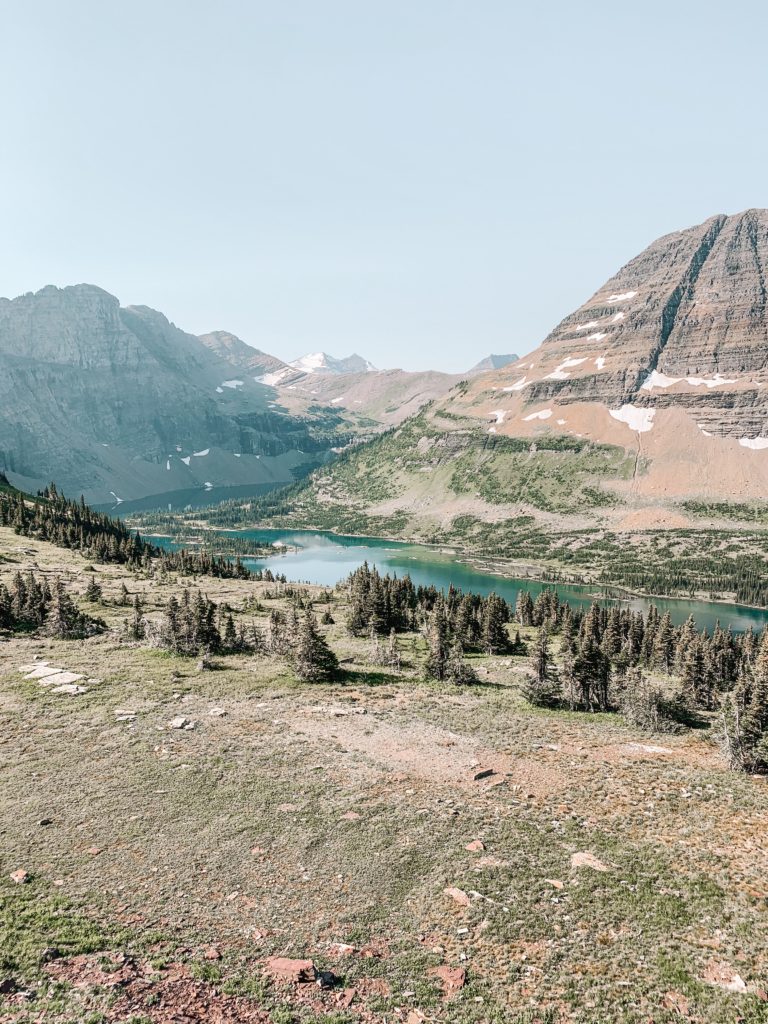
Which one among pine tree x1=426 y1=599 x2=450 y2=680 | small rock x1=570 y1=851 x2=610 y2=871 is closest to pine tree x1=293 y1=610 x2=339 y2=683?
pine tree x1=426 y1=599 x2=450 y2=680

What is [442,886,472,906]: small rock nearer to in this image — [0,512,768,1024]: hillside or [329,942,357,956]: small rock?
[0,512,768,1024]: hillside

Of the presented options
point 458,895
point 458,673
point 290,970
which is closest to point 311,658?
point 458,673

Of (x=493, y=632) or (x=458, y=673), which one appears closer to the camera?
(x=458, y=673)

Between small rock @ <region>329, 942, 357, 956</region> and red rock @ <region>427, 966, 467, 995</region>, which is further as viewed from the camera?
small rock @ <region>329, 942, 357, 956</region>

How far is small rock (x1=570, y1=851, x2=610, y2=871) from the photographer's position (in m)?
21.1

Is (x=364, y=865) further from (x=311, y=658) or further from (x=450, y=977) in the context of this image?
(x=311, y=658)

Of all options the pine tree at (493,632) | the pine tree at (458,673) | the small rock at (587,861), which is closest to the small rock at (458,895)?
the small rock at (587,861)

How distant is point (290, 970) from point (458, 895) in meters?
6.52

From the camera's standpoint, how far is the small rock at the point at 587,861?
21114 mm

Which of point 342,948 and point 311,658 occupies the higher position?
point 342,948

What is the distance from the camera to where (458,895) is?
19.4 metres

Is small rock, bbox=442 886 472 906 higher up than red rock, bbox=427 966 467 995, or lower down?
lower down

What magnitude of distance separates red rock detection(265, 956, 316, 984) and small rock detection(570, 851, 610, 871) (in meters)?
11.0

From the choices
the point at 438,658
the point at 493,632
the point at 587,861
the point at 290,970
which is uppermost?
the point at 290,970
